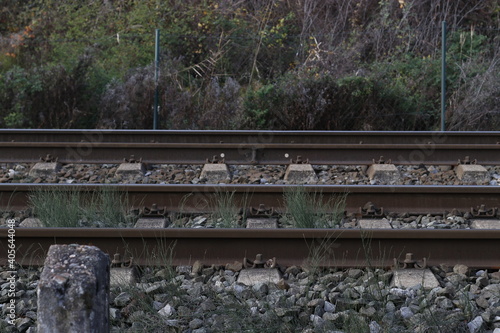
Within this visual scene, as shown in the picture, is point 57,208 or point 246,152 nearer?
point 57,208

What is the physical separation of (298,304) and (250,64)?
11.8 meters

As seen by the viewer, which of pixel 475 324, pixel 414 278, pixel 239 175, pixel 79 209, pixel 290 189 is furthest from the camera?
pixel 239 175

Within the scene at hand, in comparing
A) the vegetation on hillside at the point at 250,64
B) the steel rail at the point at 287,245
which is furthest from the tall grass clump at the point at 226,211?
the vegetation on hillside at the point at 250,64

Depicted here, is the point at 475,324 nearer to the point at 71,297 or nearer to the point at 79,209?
the point at 71,297

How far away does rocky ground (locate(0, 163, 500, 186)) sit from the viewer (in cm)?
844

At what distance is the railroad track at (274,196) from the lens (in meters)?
5.45

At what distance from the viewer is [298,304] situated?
455cm

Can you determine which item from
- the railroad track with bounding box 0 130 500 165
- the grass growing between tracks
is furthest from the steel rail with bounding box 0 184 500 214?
the railroad track with bounding box 0 130 500 165

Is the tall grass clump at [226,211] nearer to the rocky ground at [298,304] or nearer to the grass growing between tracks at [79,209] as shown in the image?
the grass growing between tracks at [79,209]

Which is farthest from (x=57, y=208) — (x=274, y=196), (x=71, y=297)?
(x=71, y=297)

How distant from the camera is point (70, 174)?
8734 mm

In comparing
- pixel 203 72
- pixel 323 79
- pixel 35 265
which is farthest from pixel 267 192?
pixel 203 72

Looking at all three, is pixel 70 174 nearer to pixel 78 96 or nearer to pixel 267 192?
pixel 267 192

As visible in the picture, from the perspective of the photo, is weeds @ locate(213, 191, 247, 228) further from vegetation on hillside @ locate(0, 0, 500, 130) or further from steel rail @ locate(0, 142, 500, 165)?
vegetation on hillside @ locate(0, 0, 500, 130)
